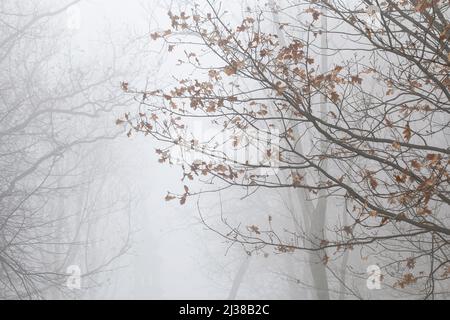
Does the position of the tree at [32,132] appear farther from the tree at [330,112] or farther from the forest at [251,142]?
the tree at [330,112]

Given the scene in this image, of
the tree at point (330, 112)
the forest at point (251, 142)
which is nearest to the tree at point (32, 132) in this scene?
the forest at point (251, 142)

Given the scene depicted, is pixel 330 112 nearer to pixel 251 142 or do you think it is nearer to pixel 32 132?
pixel 251 142

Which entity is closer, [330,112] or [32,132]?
[330,112]

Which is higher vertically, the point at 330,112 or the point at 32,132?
the point at 32,132

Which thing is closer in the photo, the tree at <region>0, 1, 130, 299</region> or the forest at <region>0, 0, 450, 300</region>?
the forest at <region>0, 0, 450, 300</region>

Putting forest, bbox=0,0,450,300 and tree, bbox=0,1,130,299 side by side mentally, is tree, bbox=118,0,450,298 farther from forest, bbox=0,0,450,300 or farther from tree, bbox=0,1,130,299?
tree, bbox=0,1,130,299

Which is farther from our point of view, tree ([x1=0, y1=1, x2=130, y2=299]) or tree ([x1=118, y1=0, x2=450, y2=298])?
tree ([x1=0, y1=1, x2=130, y2=299])

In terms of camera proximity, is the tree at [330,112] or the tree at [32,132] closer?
the tree at [330,112]

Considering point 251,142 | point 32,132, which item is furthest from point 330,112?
point 32,132

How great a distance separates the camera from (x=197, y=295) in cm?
3981

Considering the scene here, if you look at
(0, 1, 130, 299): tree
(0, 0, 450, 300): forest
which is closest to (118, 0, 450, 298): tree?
(0, 0, 450, 300): forest

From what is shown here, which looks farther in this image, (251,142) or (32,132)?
(32,132)
